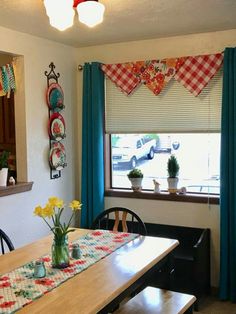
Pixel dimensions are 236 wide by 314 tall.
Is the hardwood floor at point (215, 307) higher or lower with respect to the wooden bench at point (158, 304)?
lower

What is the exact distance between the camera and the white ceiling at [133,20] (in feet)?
9.16

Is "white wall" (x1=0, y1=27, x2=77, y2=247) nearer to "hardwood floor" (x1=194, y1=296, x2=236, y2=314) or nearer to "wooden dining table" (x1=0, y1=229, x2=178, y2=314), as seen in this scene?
"wooden dining table" (x1=0, y1=229, x2=178, y2=314)

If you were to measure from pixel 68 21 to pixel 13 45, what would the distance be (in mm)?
1413

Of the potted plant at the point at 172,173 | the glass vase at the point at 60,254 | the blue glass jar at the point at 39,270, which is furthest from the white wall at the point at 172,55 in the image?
the blue glass jar at the point at 39,270

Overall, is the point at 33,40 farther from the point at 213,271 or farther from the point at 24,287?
the point at 213,271

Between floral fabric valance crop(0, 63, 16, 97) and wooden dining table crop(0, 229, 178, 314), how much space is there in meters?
1.48

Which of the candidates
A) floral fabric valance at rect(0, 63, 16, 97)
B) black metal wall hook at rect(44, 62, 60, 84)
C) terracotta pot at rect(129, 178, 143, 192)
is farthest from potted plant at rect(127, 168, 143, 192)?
floral fabric valance at rect(0, 63, 16, 97)

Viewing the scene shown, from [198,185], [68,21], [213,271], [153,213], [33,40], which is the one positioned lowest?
[213,271]

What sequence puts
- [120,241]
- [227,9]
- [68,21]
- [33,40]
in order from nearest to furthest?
[68,21], [120,241], [227,9], [33,40]

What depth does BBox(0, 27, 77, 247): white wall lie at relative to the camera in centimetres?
346

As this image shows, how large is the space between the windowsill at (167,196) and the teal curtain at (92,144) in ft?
0.56

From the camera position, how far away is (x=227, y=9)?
2.95 metres

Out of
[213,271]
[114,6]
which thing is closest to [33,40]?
[114,6]

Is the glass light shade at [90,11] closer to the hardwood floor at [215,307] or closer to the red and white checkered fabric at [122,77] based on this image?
the red and white checkered fabric at [122,77]
